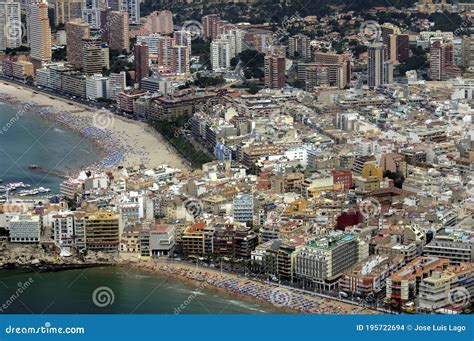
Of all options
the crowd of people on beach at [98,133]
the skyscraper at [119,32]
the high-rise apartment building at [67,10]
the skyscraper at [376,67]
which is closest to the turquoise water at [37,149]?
the crowd of people on beach at [98,133]

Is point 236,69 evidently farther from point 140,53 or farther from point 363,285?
point 363,285

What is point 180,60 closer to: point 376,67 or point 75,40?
point 75,40

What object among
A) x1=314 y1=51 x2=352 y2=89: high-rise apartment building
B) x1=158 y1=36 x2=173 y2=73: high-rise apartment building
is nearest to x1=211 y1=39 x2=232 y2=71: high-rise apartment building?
x1=158 y1=36 x2=173 y2=73: high-rise apartment building

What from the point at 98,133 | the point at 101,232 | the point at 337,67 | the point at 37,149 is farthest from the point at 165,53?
the point at 101,232

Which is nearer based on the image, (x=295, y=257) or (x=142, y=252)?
(x=295, y=257)

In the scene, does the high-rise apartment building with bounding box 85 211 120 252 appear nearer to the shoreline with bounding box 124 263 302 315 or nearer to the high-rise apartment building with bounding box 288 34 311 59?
the shoreline with bounding box 124 263 302 315

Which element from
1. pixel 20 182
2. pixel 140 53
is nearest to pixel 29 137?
pixel 20 182

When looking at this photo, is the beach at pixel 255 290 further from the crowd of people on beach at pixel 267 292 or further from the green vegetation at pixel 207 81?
the green vegetation at pixel 207 81
